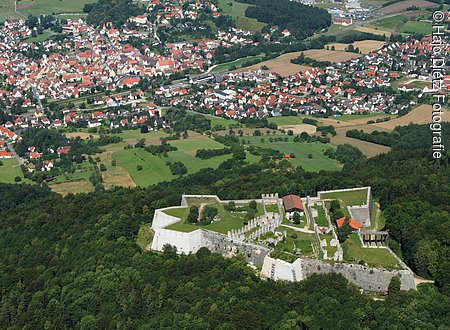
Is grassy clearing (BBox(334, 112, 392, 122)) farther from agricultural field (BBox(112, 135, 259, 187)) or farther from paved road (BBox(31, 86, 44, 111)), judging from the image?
paved road (BBox(31, 86, 44, 111))

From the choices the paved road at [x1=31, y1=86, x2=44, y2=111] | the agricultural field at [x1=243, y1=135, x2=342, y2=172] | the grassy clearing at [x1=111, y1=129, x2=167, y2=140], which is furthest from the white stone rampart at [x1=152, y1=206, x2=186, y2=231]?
the paved road at [x1=31, y1=86, x2=44, y2=111]

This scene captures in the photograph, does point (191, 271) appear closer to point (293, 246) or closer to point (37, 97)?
point (293, 246)

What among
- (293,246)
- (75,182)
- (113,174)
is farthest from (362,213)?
(75,182)

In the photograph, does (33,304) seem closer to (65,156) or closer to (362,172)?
(362,172)

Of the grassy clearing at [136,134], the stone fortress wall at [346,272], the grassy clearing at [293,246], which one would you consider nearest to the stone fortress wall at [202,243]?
the grassy clearing at [293,246]

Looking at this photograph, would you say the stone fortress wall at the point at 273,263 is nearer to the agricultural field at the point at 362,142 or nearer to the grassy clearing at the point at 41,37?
the agricultural field at the point at 362,142
